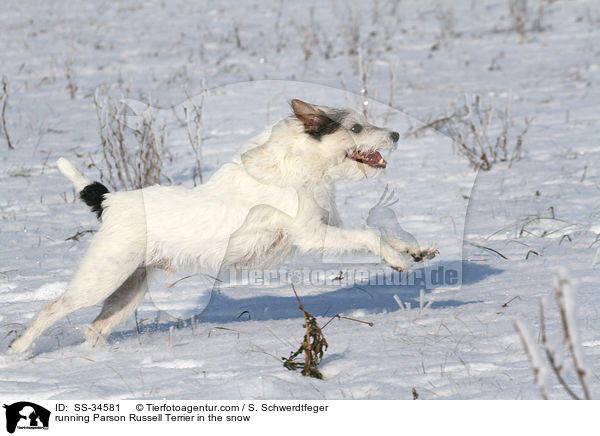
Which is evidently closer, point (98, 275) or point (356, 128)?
point (98, 275)

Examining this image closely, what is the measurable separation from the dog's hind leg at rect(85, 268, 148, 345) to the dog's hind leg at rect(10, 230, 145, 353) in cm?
31

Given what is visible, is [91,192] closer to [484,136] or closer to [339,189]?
[339,189]

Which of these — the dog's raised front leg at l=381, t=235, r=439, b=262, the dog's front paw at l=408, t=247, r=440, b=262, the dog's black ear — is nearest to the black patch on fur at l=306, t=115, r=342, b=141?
the dog's black ear

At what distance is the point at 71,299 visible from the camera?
12.2 ft

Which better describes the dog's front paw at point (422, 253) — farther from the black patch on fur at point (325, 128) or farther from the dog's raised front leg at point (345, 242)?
the black patch on fur at point (325, 128)

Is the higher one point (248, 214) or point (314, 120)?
point (314, 120)

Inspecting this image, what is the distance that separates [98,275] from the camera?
3.65m

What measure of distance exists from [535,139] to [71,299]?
613 centimetres

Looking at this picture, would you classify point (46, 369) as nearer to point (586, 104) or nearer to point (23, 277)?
point (23, 277)

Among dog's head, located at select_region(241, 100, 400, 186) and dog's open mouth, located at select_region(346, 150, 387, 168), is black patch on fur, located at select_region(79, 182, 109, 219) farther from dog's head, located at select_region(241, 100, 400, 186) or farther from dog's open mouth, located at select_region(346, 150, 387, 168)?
dog's open mouth, located at select_region(346, 150, 387, 168)

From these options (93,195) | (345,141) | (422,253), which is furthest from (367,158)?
(93,195)

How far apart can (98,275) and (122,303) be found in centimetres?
44

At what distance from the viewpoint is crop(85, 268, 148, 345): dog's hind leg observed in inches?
158
